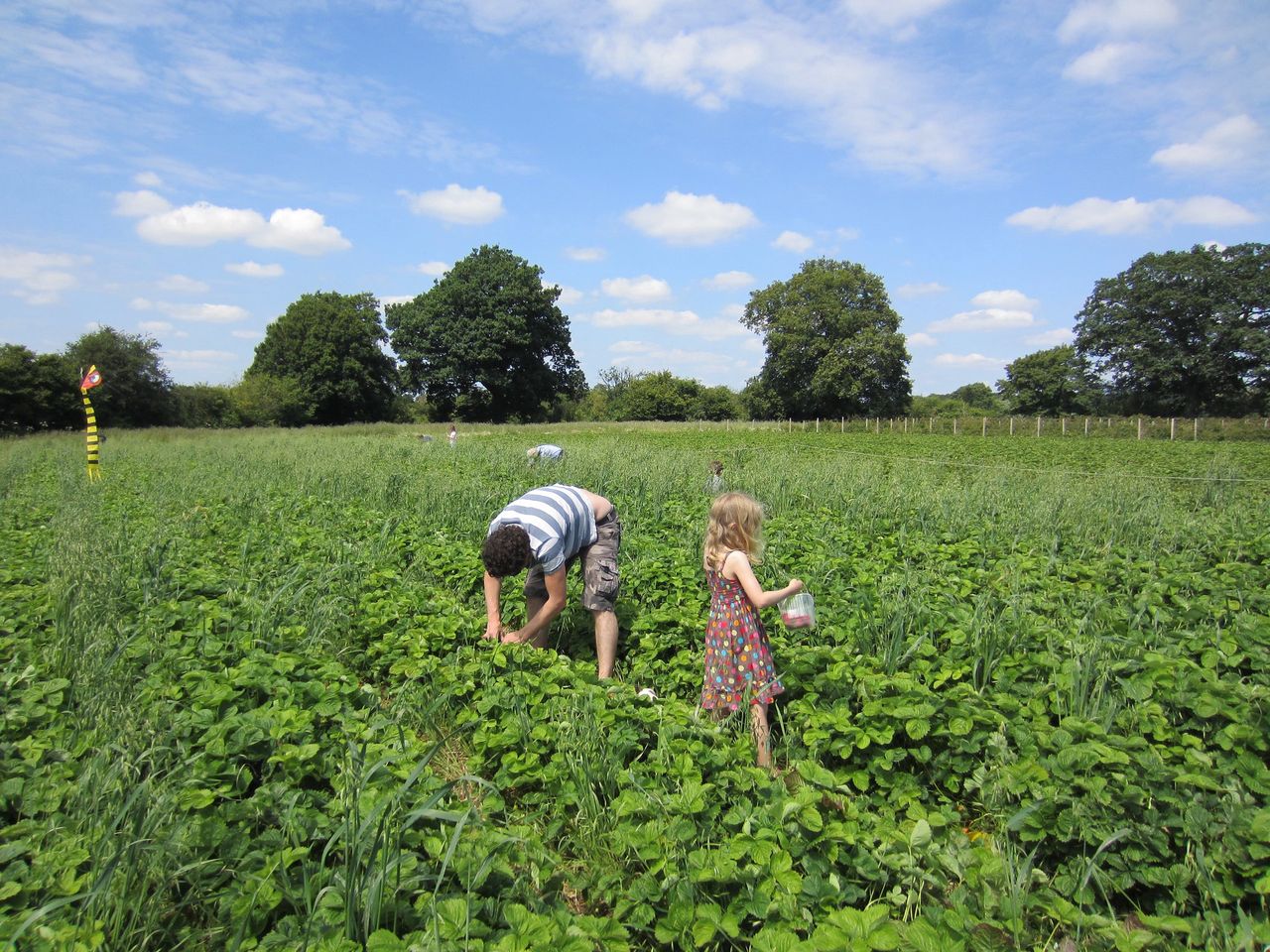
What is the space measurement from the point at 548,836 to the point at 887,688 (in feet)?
5.67

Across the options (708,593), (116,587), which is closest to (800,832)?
(708,593)

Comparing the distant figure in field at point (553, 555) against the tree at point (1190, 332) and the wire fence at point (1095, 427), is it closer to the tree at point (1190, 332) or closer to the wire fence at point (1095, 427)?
the wire fence at point (1095, 427)

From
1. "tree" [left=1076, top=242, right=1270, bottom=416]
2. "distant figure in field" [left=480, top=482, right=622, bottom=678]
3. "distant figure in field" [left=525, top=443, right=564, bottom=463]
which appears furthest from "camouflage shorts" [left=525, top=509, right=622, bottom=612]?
"tree" [left=1076, top=242, right=1270, bottom=416]

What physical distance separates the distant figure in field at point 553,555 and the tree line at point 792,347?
47402 mm

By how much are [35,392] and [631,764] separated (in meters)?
39.7

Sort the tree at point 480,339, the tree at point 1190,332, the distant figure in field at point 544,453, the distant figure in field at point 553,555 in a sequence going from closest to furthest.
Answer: the distant figure in field at point 553,555 → the distant figure in field at point 544,453 → the tree at point 1190,332 → the tree at point 480,339

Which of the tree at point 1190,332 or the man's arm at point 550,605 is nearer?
the man's arm at point 550,605

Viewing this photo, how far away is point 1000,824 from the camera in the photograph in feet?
9.00

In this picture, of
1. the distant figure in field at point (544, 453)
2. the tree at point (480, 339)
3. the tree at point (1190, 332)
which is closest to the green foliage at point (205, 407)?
the tree at point (480, 339)

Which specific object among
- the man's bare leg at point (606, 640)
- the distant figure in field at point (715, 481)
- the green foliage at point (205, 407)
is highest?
the green foliage at point (205, 407)

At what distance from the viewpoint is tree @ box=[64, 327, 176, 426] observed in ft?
116

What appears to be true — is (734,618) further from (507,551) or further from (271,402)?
(271,402)

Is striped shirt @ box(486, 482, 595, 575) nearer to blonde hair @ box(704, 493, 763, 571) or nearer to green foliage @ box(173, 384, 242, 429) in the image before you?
blonde hair @ box(704, 493, 763, 571)

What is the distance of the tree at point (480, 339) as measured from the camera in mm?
52875
